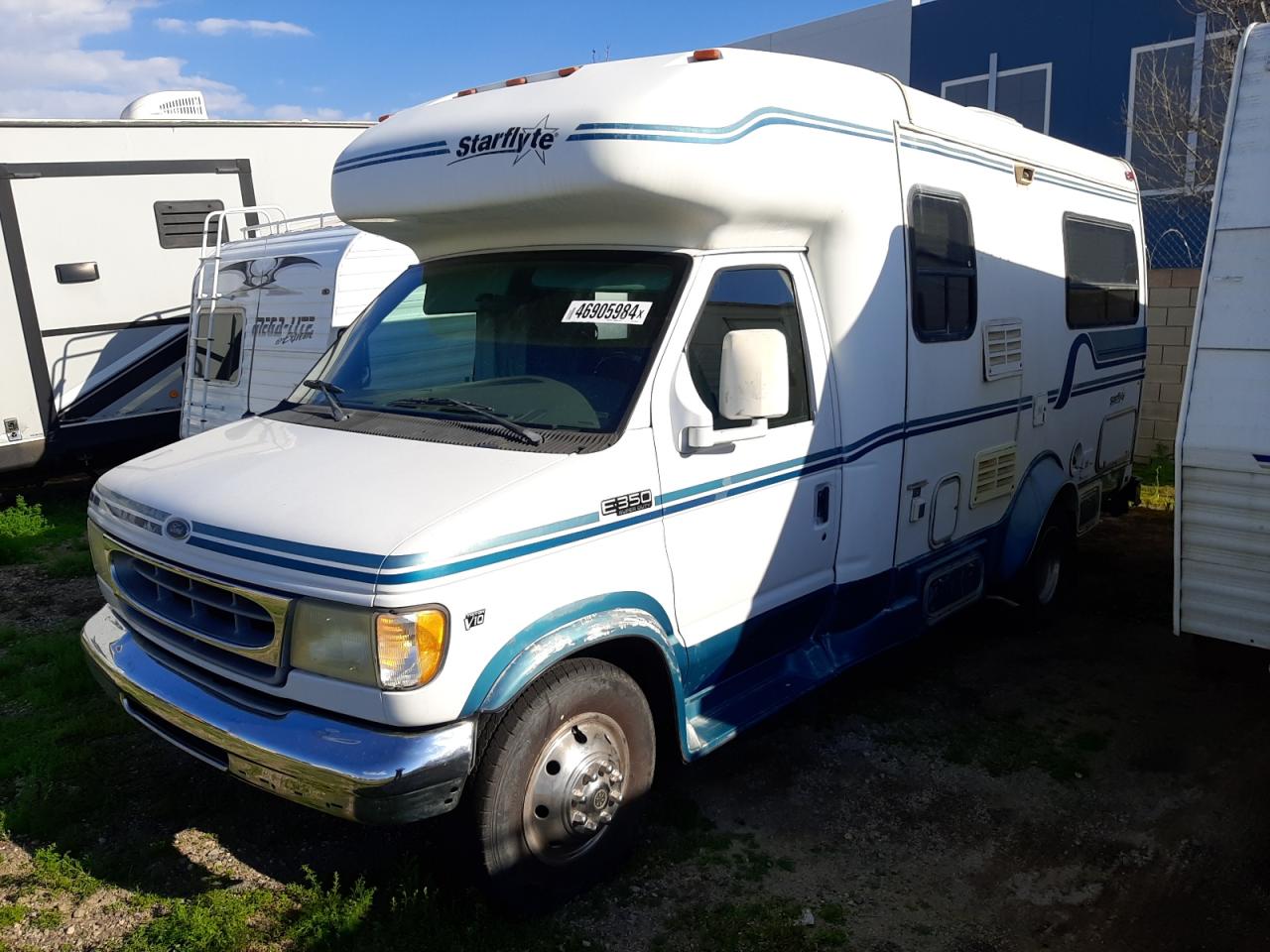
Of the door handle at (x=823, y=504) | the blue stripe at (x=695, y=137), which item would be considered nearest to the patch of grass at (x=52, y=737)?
the door handle at (x=823, y=504)

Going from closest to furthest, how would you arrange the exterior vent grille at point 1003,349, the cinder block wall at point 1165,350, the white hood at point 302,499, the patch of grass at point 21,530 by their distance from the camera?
1. the white hood at point 302,499
2. the exterior vent grille at point 1003,349
3. the patch of grass at point 21,530
4. the cinder block wall at point 1165,350

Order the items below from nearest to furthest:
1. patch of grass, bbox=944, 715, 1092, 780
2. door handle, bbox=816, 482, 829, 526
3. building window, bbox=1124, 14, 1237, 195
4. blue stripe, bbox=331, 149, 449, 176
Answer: blue stripe, bbox=331, 149, 449, 176
door handle, bbox=816, 482, 829, 526
patch of grass, bbox=944, 715, 1092, 780
building window, bbox=1124, 14, 1237, 195

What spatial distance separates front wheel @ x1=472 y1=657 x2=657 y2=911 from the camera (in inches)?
123

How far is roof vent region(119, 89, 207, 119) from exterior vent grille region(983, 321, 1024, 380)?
26.2ft

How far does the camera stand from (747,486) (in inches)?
149

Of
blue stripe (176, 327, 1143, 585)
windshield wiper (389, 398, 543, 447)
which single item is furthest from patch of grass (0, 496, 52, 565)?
blue stripe (176, 327, 1143, 585)

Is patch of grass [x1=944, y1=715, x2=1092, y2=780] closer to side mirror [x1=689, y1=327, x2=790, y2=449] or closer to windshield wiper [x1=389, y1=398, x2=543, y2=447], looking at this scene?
side mirror [x1=689, y1=327, x2=790, y2=449]

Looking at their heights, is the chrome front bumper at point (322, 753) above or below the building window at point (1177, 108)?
below

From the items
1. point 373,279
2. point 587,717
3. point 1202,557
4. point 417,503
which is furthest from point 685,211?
point 373,279

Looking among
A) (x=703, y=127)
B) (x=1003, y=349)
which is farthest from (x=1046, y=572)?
(x=703, y=127)

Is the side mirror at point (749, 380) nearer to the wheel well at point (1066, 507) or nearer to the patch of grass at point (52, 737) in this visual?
the patch of grass at point (52, 737)

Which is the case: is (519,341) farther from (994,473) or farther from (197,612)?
(994,473)

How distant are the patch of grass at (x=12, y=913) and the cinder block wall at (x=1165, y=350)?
837cm

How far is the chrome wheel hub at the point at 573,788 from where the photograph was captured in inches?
129
